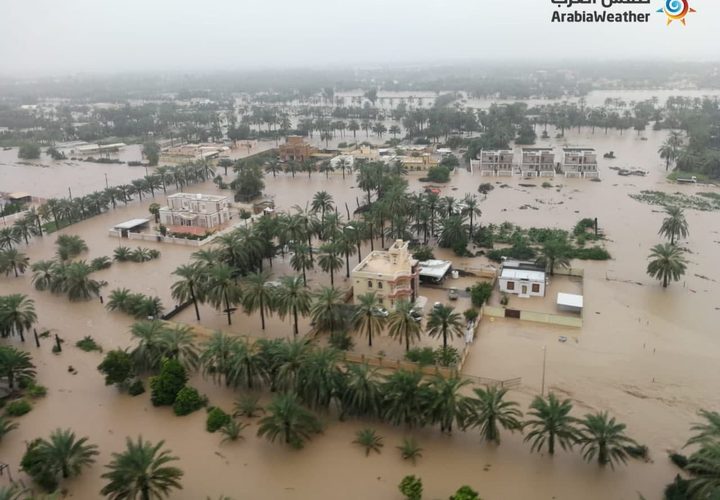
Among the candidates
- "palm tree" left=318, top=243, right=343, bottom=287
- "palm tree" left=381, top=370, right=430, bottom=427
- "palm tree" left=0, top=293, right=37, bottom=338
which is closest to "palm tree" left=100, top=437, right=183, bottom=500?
"palm tree" left=381, top=370, right=430, bottom=427

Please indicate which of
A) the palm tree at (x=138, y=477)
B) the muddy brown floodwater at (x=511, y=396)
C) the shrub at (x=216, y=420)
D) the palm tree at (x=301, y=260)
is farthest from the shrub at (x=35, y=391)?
the palm tree at (x=301, y=260)

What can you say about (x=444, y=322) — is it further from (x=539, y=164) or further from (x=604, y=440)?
(x=539, y=164)

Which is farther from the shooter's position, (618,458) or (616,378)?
(616,378)

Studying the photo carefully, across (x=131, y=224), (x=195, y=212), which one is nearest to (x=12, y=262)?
(x=131, y=224)

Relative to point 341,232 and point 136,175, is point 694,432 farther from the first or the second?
point 136,175

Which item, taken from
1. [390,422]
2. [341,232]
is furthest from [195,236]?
[390,422]

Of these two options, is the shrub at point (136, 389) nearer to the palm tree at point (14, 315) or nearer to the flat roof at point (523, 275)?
the palm tree at point (14, 315)

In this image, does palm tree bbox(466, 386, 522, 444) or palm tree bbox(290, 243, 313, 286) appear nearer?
palm tree bbox(466, 386, 522, 444)

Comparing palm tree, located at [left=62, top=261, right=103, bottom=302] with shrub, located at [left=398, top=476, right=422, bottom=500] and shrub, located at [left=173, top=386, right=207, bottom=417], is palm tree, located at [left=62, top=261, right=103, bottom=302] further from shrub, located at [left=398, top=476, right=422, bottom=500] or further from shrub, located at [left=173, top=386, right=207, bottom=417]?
shrub, located at [left=398, top=476, right=422, bottom=500]
